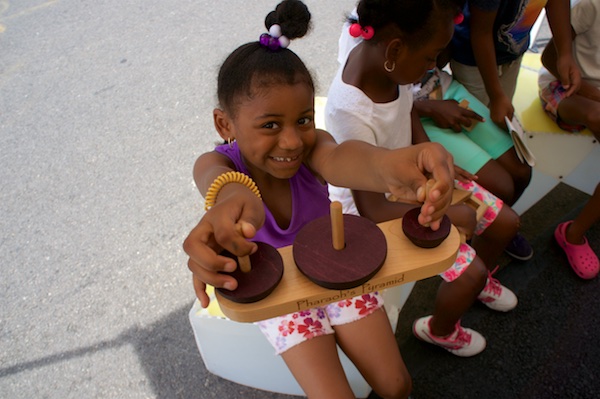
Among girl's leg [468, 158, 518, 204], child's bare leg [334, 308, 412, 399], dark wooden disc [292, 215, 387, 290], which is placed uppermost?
dark wooden disc [292, 215, 387, 290]

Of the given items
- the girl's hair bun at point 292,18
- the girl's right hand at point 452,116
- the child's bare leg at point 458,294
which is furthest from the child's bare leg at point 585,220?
the girl's hair bun at point 292,18

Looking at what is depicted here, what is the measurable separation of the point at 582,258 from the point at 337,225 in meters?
1.54

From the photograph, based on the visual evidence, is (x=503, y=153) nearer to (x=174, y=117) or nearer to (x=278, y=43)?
(x=278, y=43)

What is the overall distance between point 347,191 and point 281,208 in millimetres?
365

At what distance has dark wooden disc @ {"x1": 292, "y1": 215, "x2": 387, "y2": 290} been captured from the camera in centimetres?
95

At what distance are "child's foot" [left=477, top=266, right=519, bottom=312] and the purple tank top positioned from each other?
851 mm

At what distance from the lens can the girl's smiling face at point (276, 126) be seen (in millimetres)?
1129

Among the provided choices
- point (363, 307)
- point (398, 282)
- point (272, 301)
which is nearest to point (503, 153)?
point (363, 307)

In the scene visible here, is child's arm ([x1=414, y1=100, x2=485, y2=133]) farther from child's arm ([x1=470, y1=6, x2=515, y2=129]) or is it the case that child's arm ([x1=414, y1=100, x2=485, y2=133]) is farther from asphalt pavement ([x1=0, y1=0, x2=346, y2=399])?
asphalt pavement ([x1=0, y1=0, x2=346, y2=399])

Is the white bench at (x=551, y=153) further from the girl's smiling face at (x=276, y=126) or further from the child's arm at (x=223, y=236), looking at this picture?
the child's arm at (x=223, y=236)

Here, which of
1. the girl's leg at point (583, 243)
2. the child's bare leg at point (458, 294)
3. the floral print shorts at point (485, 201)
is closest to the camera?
the child's bare leg at point (458, 294)

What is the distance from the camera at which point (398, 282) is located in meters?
1.01

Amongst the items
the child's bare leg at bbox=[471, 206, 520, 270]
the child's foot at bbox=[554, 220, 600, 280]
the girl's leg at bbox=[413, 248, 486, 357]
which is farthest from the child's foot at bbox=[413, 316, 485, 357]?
the child's foot at bbox=[554, 220, 600, 280]

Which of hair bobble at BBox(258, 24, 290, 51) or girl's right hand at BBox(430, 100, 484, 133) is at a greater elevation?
hair bobble at BBox(258, 24, 290, 51)
